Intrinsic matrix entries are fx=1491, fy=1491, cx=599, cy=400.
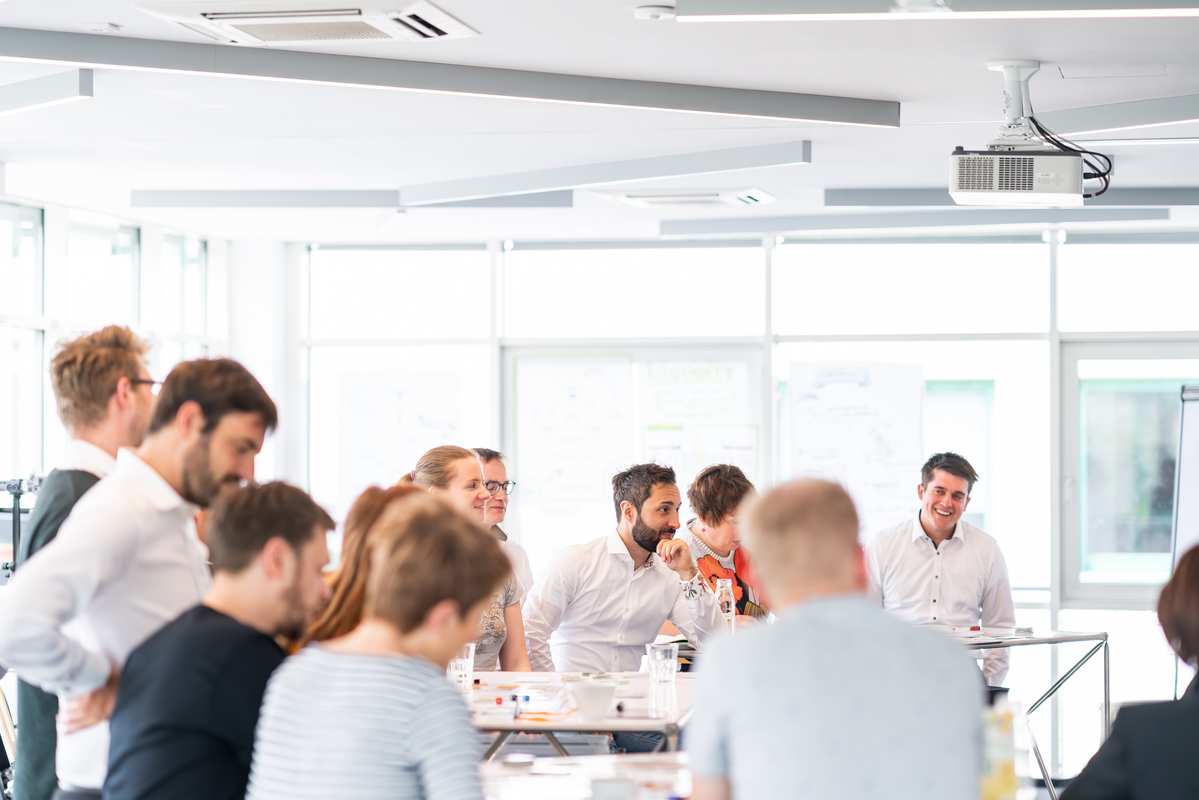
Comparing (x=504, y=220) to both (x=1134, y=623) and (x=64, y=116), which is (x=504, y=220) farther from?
(x=1134, y=623)

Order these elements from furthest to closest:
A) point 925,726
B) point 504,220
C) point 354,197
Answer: point 504,220 → point 354,197 → point 925,726

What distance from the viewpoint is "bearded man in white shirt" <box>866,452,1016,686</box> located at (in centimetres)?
620

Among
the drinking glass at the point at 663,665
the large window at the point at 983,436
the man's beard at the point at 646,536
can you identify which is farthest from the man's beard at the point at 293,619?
the large window at the point at 983,436

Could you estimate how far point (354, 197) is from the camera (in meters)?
7.63

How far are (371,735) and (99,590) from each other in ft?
2.52

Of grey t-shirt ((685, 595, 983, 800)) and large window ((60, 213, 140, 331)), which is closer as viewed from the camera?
grey t-shirt ((685, 595, 983, 800))

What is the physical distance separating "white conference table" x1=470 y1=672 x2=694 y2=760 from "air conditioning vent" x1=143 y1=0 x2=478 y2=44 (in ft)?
6.21

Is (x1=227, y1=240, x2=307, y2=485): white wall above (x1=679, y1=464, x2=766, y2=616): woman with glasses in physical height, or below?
above

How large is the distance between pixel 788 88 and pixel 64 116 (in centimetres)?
277

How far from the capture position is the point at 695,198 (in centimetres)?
768

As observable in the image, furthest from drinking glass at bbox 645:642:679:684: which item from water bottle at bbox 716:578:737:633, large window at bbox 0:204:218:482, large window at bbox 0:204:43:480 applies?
large window at bbox 0:204:43:480

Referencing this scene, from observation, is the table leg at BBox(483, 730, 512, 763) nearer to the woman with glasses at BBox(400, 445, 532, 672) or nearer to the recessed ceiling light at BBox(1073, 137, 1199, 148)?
the woman with glasses at BBox(400, 445, 532, 672)

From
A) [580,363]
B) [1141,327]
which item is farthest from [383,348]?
[1141,327]

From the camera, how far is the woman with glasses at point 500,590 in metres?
4.55
